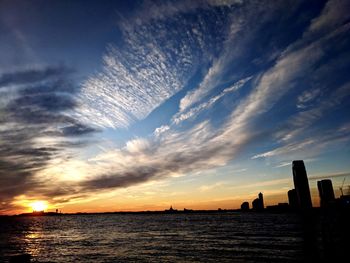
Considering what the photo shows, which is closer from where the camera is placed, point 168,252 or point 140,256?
point 140,256

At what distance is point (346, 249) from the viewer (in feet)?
121

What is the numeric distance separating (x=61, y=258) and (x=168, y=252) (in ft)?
63.0

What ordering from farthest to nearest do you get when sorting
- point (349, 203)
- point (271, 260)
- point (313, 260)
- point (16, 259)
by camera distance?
point (349, 203) → point (271, 260) → point (313, 260) → point (16, 259)

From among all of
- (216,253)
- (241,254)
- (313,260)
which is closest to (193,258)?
(216,253)

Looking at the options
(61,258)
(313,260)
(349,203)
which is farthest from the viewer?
(349,203)

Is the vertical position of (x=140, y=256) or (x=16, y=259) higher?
(x=16, y=259)

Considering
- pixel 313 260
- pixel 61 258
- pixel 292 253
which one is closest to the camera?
pixel 313 260

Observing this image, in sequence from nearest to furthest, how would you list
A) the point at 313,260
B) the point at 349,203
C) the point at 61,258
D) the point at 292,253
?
1. the point at 313,260
2. the point at 292,253
3. the point at 61,258
4. the point at 349,203

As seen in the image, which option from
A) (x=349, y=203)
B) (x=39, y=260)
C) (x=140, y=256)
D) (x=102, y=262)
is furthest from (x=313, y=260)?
(x=349, y=203)

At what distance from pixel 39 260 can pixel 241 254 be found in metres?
35.1

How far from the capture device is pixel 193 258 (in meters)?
40.6

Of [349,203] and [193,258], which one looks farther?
[349,203]

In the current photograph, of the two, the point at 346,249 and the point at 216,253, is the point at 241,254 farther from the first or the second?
the point at 346,249

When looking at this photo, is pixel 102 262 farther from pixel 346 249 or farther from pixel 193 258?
pixel 346 249
